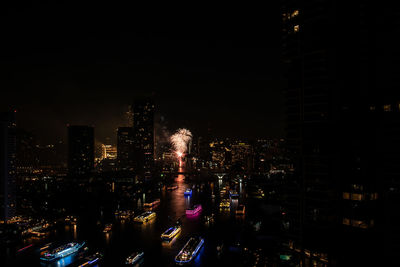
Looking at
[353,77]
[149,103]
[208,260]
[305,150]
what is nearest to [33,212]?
[208,260]

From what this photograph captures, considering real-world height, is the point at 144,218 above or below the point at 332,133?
below

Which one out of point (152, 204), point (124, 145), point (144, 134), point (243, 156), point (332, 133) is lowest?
point (152, 204)

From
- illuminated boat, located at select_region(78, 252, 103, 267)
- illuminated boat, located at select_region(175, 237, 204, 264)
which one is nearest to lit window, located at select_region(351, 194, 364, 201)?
illuminated boat, located at select_region(175, 237, 204, 264)

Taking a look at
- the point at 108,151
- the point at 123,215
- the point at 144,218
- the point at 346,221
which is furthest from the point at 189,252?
the point at 108,151

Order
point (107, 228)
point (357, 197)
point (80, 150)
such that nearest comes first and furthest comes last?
1. point (357, 197)
2. point (107, 228)
3. point (80, 150)

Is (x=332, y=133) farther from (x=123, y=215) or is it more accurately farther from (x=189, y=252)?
(x=123, y=215)

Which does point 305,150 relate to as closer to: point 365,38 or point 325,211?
point 325,211

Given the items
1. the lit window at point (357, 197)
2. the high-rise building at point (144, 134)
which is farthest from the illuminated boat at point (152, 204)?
the high-rise building at point (144, 134)
